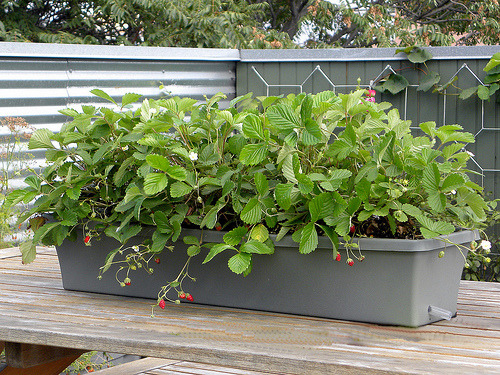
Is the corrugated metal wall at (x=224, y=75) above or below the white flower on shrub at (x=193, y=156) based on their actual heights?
above

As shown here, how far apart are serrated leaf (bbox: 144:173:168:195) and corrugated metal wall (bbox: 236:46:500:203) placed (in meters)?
2.38

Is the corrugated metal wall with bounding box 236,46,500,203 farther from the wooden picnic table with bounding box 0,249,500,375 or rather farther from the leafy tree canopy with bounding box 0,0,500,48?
the wooden picnic table with bounding box 0,249,500,375

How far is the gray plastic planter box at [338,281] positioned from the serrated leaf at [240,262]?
58mm

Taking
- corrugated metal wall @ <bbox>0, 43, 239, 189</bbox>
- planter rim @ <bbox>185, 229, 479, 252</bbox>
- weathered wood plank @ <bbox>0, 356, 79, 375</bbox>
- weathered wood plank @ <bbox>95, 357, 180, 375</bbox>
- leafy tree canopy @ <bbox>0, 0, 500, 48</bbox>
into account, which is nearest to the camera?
planter rim @ <bbox>185, 229, 479, 252</bbox>

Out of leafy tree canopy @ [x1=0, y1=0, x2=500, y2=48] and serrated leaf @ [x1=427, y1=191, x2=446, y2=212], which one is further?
leafy tree canopy @ [x1=0, y1=0, x2=500, y2=48]

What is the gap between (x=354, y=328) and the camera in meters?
0.75

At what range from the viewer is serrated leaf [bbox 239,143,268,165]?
73 cm

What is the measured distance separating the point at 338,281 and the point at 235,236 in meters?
0.16

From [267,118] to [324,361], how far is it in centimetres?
33

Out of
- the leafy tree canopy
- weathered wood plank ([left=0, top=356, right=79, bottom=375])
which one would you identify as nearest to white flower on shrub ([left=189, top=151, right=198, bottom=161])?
weathered wood plank ([left=0, top=356, right=79, bottom=375])

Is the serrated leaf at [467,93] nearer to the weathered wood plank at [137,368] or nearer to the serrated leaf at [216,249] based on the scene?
the weathered wood plank at [137,368]

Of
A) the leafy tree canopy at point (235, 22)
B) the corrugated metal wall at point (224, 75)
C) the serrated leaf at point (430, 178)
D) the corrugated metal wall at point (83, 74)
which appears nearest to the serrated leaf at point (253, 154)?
the serrated leaf at point (430, 178)

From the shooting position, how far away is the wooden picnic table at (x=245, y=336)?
24.3 inches

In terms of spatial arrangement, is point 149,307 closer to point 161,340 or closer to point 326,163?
point 161,340
